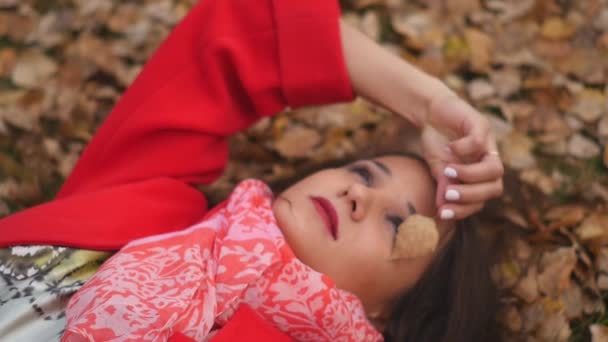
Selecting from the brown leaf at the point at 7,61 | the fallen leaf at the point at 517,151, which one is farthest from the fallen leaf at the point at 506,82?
the brown leaf at the point at 7,61

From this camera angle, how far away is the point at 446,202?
1225mm

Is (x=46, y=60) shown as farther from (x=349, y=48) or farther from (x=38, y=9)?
(x=349, y=48)

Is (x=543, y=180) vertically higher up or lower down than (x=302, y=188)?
lower down

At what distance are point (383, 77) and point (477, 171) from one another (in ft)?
1.23

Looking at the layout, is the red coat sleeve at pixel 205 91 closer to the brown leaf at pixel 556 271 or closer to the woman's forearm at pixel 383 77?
the woman's forearm at pixel 383 77

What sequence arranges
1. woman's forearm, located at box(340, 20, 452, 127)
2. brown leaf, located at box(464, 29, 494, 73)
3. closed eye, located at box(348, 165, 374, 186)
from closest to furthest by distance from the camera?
1. closed eye, located at box(348, 165, 374, 186)
2. woman's forearm, located at box(340, 20, 452, 127)
3. brown leaf, located at box(464, 29, 494, 73)

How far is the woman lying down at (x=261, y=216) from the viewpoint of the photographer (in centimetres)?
114

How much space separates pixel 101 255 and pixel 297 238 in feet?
1.29

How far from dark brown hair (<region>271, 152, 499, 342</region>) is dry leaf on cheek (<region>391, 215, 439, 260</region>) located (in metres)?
0.13

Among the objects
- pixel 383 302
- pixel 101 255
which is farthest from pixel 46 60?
pixel 383 302

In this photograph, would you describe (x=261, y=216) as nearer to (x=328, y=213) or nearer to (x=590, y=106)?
(x=328, y=213)

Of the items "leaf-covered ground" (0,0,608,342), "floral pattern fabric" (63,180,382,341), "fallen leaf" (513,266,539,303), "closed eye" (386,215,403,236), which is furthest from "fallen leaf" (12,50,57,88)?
"fallen leaf" (513,266,539,303)

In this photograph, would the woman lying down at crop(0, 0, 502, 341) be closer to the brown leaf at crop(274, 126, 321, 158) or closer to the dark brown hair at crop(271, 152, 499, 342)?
the dark brown hair at crop(271, 152, 499, 342)

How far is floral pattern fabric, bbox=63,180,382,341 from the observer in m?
1.06
